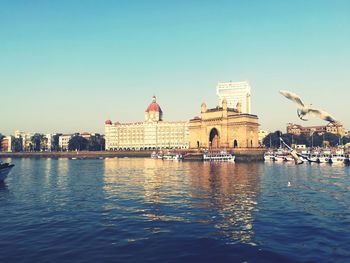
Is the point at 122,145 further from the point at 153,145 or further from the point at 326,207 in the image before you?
the point at 326,207

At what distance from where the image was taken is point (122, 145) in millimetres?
197750

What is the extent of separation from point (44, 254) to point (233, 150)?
105m

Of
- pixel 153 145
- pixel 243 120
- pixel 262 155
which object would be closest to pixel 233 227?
pixel 262 155

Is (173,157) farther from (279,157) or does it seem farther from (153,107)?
(153,107)

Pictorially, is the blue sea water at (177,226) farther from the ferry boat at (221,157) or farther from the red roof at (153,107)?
the red roof at (153,107)

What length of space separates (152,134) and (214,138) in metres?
57.0

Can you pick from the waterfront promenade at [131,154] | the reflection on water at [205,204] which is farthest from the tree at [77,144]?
the reflection on water at [205,204]

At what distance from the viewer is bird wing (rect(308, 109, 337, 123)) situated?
15.6 meters

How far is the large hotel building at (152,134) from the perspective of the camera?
186125mm

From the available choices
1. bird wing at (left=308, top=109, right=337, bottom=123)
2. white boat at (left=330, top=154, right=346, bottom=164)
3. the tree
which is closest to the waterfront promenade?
the tree

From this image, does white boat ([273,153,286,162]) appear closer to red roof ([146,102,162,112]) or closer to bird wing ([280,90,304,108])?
bird wing ([280,90,304,108])

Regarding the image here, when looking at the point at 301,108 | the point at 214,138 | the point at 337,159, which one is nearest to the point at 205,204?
the point at 301,108

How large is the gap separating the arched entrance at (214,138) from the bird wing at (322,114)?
392ft

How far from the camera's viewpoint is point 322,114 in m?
16.2
